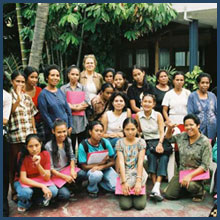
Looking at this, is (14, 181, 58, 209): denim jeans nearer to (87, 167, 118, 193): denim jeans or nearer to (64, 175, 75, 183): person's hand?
(64, 175, 75, 183): person's hand

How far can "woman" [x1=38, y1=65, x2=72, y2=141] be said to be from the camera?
446 centimetres

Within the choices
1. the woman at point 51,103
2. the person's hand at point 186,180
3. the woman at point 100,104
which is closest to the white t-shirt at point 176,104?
the woman at point 100,104

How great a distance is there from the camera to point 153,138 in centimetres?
481

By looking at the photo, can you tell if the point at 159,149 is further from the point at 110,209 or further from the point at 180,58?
the point at 180,58

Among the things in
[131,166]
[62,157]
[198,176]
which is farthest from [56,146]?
[198,176]

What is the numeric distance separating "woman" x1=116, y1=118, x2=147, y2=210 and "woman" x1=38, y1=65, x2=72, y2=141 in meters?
0.91

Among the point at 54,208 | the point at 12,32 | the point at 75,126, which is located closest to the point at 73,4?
the point at 12,32

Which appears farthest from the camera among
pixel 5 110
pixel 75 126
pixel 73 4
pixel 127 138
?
pixel 73 4

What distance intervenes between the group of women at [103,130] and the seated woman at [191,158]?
0.04 feet

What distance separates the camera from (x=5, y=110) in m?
3.79

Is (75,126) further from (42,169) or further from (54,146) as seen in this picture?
(42,169)

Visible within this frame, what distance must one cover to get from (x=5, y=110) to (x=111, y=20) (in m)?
4.88

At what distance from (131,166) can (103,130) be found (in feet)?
2.29

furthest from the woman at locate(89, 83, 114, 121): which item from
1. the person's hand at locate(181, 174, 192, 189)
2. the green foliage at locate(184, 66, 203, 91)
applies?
the green foliage at locate(184, 66, 203, 91)
